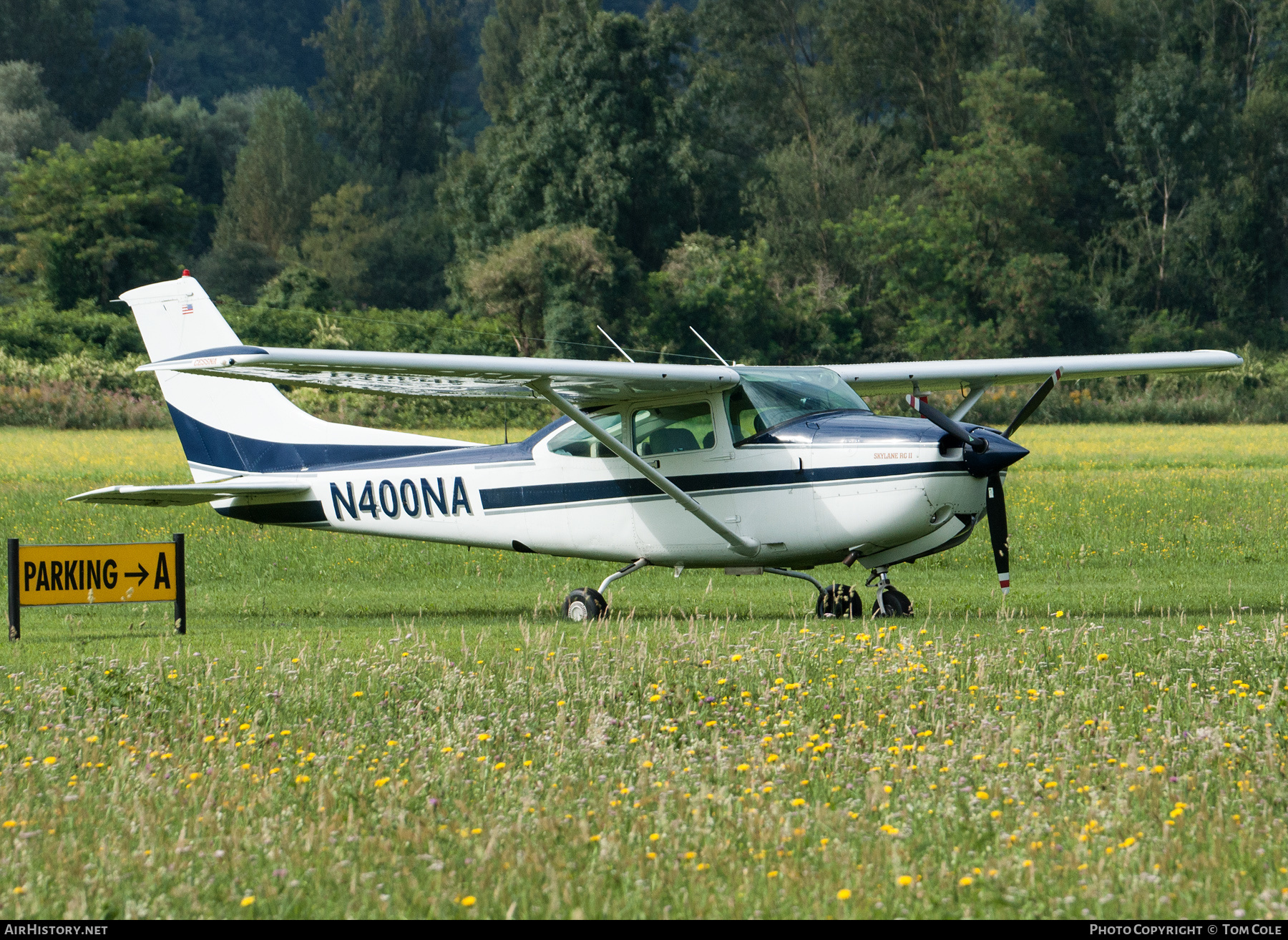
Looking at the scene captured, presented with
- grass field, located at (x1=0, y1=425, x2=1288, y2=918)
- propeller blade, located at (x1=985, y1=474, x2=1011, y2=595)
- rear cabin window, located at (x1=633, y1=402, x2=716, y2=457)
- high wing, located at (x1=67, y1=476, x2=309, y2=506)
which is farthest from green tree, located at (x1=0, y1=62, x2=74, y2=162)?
grass field, located at (x1=0, y1=425, x2=1288, y2=918)

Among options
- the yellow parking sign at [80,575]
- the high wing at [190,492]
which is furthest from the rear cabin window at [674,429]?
the yellow parking sign at [80,575]

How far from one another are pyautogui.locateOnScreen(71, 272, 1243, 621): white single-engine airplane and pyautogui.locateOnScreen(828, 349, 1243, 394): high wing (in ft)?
0.11

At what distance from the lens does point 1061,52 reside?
7100 centimetres

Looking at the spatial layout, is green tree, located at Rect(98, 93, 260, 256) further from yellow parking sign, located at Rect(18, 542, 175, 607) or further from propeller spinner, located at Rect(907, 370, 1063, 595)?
propeller spinner, located at Rect(907, 370, 1063, 595)

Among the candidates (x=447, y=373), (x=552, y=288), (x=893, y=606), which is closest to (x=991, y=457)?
(x=893, y=606)

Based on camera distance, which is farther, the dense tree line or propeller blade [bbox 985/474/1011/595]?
the dense tree line

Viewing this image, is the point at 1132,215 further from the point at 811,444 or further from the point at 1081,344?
the point at 811,444

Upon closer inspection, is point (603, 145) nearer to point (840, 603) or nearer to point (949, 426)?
point (840, 603)

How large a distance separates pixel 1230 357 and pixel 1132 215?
2110 inches

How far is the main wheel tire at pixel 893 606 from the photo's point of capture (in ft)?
42.1

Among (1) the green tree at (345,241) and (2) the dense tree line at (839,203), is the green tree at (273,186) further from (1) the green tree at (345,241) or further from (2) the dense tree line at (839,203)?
(2) the dense tree line at (839,203)

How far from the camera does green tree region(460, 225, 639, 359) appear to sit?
54.4m

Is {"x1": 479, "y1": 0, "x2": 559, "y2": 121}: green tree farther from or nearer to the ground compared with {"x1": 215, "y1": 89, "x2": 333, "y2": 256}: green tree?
farther from the ground

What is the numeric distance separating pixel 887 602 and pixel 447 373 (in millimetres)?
4407
